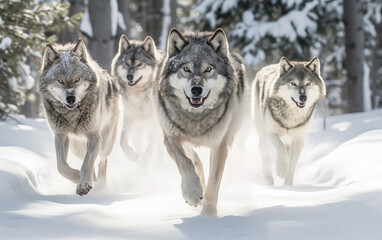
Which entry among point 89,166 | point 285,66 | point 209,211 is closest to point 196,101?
point 209,211

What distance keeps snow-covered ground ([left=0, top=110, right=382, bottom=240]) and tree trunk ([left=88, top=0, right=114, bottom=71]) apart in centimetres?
235

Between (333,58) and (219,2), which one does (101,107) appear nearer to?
(219,2)

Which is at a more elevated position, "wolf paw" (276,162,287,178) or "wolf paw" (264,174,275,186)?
"wolf paw" (276,162,287,178)

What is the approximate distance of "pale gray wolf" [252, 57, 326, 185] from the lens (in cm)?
746

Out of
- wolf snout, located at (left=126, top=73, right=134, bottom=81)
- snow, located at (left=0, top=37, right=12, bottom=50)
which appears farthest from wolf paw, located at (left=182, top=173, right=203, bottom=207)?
snow, located at (left=0, top=37, right=12, bottom=50)

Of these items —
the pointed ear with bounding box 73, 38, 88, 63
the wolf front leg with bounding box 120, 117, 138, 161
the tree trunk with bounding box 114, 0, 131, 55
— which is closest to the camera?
the pointed ear with bounding box 73, 38, 88, 63

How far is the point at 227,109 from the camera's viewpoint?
5.28m

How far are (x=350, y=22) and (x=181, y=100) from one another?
1022 cm

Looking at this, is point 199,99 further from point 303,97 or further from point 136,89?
point 136,89

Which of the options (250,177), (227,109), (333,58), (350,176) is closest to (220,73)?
(227,109)

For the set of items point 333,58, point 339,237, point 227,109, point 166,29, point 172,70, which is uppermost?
point 166,29

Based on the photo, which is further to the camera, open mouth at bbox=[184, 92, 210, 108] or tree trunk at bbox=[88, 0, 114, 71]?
tree trunk at bbox=[88, 0, 114, 71]

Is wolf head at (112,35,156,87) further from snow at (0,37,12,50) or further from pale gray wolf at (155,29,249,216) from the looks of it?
pale gray wolf at (155,29,249,216)

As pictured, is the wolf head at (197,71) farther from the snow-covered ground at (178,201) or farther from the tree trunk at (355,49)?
the tree trunk at (355,49)
